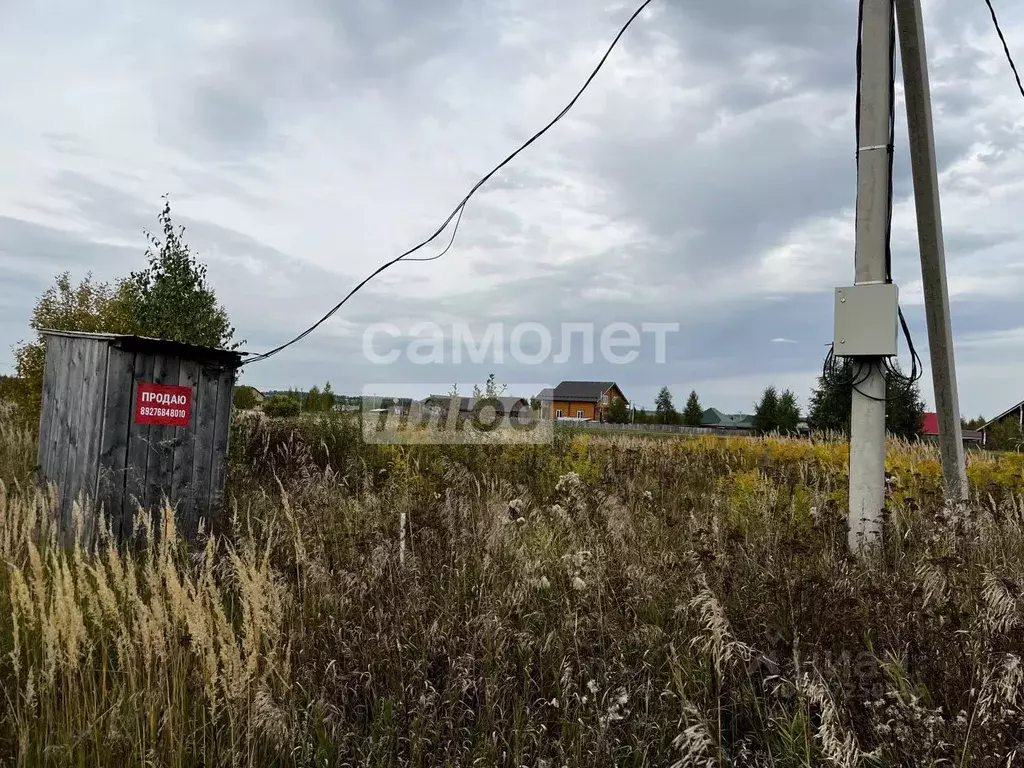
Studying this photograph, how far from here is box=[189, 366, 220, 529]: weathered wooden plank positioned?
542 centimetres

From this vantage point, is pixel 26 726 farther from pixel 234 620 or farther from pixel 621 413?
pixel 621 413

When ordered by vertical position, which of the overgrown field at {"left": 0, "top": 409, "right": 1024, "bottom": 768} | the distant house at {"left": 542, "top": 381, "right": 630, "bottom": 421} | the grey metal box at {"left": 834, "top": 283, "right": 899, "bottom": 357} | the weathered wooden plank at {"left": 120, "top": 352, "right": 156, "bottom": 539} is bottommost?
the overgrown field at {"left": 0, "top": 409, "right": 1024, "bottom": 768}

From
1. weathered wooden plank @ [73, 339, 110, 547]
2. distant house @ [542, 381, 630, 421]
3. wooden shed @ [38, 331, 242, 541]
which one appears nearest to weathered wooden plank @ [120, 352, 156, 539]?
wooden shed @ [38, 331, 242, 541]

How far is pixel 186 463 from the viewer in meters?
5.36

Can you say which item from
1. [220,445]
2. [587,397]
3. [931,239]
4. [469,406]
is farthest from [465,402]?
[587,397]

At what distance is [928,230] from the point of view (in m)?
4.82

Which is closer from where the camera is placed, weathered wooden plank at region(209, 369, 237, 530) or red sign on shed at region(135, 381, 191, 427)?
red sign on shed at region(135, 381, 191, 427)

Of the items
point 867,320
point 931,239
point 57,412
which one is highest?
point 931,239

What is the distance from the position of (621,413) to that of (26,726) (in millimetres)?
67525

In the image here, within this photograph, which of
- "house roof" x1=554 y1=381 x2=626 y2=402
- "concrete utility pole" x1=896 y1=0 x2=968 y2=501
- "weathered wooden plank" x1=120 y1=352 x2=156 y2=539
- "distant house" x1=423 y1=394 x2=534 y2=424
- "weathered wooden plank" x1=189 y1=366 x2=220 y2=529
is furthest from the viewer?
"house roof" x1=554 y1=381 x2=626 y2=402

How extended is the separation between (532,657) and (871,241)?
3354 millimetres

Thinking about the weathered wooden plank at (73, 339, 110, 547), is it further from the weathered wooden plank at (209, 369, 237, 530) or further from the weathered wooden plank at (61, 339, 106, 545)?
the weathered wooden plank at (209, 369, 237, 530)

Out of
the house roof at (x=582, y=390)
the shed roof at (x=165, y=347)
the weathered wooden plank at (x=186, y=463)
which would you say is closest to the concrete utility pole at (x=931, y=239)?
the shed roof at (x=165, y=347)

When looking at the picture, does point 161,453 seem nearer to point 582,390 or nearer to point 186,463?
point 186,463
